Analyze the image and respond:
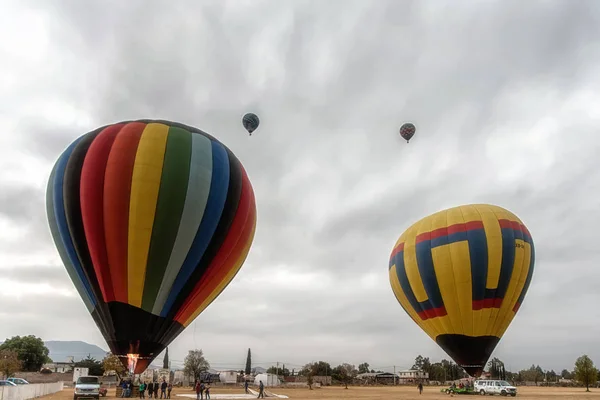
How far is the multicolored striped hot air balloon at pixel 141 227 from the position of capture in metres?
14.8

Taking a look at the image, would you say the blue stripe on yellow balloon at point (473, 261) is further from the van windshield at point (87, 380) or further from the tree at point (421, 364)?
the tree at point (421, 364)

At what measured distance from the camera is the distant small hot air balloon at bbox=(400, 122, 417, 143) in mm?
30641

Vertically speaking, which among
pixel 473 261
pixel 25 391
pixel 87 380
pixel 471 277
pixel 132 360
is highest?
pixel 473 261

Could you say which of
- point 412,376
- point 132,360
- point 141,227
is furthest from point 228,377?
point 412,376

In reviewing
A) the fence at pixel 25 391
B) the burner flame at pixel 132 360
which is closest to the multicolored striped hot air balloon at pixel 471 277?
the burner flame at pixel 132 360

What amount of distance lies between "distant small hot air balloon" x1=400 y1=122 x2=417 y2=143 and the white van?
57.4 ft

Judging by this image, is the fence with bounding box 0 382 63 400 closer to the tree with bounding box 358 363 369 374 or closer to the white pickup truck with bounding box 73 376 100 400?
the white pickup truck with bounding box 73 376 100 400

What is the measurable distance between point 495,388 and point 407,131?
18231mm

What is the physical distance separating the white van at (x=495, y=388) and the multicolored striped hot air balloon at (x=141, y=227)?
945 inches

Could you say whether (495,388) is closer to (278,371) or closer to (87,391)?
(87,391)

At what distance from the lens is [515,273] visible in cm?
2453

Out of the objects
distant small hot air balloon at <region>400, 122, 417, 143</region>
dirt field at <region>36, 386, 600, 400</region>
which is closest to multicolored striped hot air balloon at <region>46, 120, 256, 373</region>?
dirt field at <region>36, 386, 600, 400</region>

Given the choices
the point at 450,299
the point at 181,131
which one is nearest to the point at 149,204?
the point at 181,131

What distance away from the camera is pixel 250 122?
26.5m
